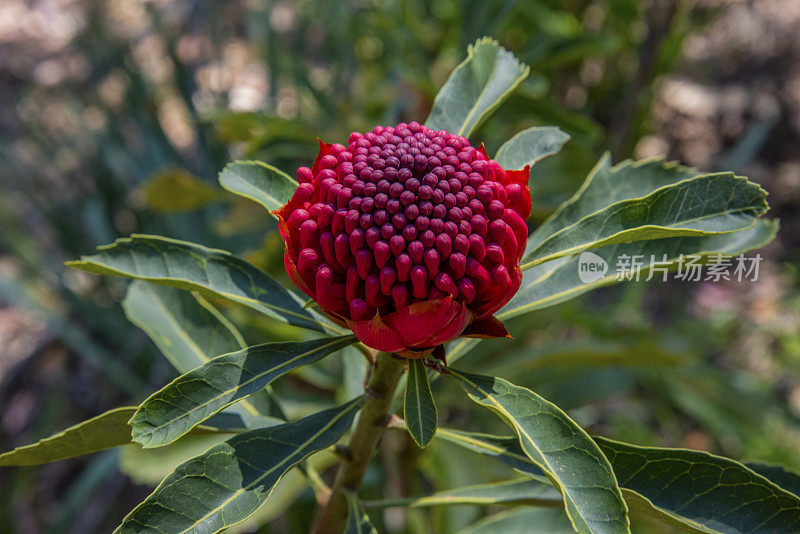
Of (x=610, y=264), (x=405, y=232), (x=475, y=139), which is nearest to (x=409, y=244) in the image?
(x=405, y=232)

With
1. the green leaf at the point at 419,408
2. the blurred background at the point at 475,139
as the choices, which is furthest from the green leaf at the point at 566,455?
the blurred background at the point at 475,139

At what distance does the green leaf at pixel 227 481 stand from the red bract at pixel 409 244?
19 centimetres

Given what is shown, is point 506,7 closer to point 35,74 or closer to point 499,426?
point 499,426

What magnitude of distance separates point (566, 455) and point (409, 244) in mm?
313

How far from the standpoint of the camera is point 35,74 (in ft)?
14.8

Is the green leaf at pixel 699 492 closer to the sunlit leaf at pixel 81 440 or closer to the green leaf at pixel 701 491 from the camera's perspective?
the green leaf at pixel 701 491

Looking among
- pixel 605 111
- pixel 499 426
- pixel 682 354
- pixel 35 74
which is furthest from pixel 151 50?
pixel 682 354

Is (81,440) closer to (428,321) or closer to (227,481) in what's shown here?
(227,481)

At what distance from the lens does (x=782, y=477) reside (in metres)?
0.94

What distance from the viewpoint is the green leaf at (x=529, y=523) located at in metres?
1.18

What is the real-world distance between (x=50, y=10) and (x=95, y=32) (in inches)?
94.5

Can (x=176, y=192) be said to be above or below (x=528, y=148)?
below

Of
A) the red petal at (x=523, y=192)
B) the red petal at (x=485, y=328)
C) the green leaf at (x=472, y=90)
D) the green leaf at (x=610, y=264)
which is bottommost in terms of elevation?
the green leaf at (x=610, y=264)

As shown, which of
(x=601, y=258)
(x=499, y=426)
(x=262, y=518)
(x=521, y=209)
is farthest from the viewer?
(x=499, y=426)
